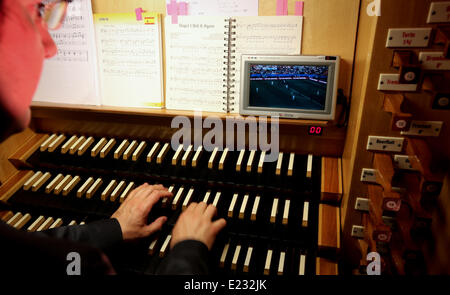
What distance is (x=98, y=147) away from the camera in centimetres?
177

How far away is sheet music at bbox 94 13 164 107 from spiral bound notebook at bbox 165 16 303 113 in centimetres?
6

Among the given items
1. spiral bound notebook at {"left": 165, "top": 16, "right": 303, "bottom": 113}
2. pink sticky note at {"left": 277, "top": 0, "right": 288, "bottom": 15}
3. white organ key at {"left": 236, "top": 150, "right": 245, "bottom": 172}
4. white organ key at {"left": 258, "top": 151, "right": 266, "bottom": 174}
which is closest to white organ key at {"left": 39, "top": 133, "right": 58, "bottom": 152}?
spiral bound notebook at {"left": 165, "top": 16, "right": 303, "bottom": 113}

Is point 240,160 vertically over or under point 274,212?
over

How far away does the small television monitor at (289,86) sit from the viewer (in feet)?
4.68

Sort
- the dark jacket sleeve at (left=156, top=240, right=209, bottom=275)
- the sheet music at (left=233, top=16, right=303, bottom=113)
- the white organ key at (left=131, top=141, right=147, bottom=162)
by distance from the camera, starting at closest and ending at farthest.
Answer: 1. the dark jacket sleeve at (left=156, top=240, right=209, bottom=275)
2. the sheet music at (left=233, top=16, right=303, bottom=113)
3. the white organ key at (left=131, top=141, right=147, bottom=162)

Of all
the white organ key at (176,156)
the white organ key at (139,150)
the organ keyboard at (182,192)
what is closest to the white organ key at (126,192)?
the organ keyboard at (182,192)

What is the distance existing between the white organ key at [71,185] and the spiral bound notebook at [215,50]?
0.65 meters

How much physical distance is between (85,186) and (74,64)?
0.65 metres

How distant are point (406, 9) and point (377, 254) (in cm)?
87

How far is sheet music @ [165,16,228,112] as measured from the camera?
1.55 metres

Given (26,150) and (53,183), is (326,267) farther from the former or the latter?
(26,150)

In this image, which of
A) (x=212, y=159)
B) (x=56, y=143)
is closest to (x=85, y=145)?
(x=56, y=143)

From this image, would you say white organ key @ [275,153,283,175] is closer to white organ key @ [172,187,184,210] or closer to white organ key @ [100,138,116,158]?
white organ key @ [172,187,184,210]

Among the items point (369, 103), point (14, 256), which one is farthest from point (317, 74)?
point (14, 256)
